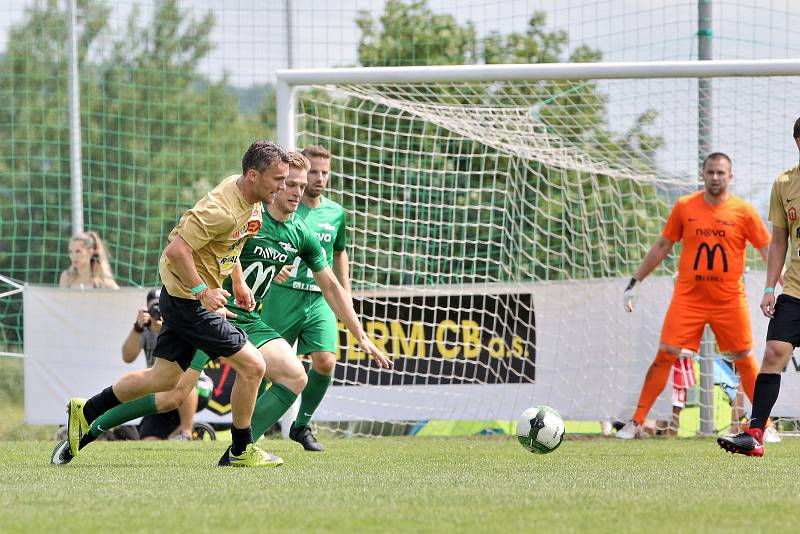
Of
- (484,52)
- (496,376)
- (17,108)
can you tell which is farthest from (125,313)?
(17,108)

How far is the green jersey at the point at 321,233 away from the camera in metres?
8.80

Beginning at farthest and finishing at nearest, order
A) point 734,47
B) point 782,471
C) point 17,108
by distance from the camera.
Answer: point 17,108 < point 734,47 < point 782,471

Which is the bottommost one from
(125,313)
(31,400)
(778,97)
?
(31,400)

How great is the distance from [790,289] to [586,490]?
2949mm

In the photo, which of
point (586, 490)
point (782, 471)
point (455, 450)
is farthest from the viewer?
point (455, 450)

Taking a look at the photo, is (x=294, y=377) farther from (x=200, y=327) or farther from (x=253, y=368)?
(x=200, y=327)

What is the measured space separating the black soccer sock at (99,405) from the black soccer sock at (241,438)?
32.5 inches

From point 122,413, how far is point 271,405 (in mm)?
946

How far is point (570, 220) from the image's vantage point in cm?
1305

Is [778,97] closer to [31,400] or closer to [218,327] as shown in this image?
[218,327]

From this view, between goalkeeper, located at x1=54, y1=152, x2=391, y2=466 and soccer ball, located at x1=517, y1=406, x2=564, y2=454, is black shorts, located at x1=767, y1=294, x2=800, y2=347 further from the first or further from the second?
goalkeeper, located at x1=54, y1=152, x2=391, y2=466

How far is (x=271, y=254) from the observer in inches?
300

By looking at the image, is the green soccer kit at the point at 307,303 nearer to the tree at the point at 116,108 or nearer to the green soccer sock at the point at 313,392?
the green soccer sock at the point at 313,392

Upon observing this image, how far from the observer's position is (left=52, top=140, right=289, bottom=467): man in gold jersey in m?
6.45
